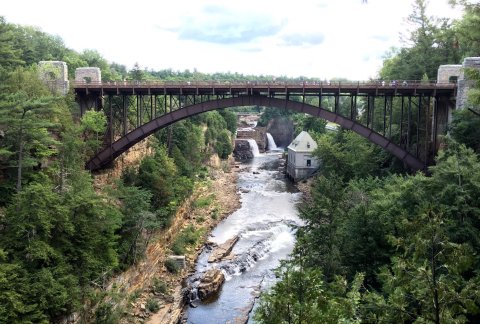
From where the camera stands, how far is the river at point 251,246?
24.4 m

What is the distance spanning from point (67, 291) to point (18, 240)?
2.75m

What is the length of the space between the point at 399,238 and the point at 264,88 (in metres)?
22.8

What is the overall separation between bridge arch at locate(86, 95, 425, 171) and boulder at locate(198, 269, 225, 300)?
36.5ft

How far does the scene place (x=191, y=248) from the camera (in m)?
32.5

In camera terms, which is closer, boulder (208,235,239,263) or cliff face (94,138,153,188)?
cliff face (94,138,153,188)

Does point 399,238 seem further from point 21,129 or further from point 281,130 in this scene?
point 281,130

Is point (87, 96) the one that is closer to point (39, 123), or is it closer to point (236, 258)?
point (39, 123)

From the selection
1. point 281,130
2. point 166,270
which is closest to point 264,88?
point 166,270

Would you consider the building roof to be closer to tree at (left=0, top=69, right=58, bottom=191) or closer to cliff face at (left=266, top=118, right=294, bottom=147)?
cliff face at (left=266, top=118, right=294, bottom=147)

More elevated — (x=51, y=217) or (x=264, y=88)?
(x=264, y=88)

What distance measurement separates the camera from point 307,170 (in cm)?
5575

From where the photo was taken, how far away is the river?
80.1 feet

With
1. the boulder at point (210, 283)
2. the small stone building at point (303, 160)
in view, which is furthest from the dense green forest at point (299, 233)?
the small stone building at point (303, 160)

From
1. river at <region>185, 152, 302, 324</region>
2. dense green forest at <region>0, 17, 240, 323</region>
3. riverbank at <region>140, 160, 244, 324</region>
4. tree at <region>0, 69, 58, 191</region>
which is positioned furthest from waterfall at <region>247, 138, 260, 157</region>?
tree at <region>0, 69, 58, 191</region>
